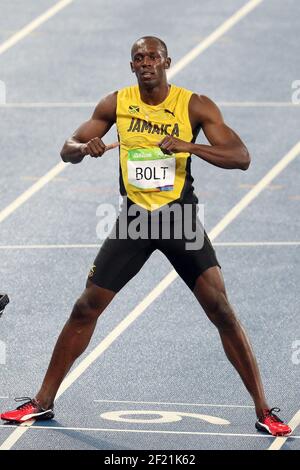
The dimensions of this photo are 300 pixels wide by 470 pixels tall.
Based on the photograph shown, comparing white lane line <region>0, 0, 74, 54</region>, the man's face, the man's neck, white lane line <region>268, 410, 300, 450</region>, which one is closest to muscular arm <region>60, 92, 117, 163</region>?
the man's neck

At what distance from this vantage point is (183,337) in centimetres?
1107

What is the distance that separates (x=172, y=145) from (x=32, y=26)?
9531 millimetres

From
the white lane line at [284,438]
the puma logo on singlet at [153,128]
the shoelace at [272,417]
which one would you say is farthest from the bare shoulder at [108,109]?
the white lane line at [284,438]

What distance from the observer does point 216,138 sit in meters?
9.20

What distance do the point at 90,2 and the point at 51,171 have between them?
4686 mm

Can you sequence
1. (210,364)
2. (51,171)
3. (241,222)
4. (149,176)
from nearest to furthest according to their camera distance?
(149,176) < (210,364) < (241,222) < (51,171)

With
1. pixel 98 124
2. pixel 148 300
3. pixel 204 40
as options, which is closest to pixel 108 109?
pixel 98 124

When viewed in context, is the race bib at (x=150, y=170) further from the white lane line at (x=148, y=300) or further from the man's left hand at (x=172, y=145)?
the white lane line at (x=148, y=300)

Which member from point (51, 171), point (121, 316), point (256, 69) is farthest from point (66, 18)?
point (121, 316)

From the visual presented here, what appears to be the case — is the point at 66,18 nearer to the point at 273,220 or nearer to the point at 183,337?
the point at 273,220

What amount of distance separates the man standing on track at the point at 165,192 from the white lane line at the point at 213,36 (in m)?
7.57

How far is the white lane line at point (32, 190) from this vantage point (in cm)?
1379

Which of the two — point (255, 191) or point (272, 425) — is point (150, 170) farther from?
point (255, 191)

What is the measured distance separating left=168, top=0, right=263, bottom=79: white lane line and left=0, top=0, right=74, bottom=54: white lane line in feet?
6.28
